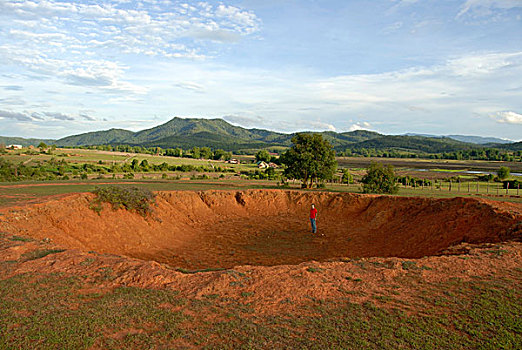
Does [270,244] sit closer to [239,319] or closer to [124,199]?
[124,199]

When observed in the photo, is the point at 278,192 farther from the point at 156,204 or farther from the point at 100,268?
the point at 100,268

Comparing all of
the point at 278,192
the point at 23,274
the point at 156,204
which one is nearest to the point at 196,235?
the point at 156,204

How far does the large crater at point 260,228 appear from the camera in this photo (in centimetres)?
1455

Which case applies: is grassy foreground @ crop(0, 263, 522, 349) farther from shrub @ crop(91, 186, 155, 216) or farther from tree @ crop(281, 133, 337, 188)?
tree @ crop(281, 133, 337, 188)

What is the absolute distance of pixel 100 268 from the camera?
894 centimetres

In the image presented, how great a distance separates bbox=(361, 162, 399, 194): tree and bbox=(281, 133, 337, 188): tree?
420cm

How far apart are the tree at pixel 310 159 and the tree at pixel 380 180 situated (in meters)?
4.20

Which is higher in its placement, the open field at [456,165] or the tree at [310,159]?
the tree at [310,159]

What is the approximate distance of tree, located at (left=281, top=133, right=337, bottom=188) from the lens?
36.1 metres

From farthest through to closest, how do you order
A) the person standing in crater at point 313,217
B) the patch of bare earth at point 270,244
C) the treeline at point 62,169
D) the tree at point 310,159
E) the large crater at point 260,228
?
the treeline at point 62,169
the tree at point 310,159
the person standing in crater at point 313,217
the large crater at point 260,228
the patch of bare earth at point 270,244

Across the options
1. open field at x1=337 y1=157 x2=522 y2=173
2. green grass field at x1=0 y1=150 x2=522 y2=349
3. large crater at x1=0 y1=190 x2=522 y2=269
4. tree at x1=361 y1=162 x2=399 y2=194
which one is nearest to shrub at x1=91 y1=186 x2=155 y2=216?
large crater at x1=0 y1=190 x2=522 y2=269

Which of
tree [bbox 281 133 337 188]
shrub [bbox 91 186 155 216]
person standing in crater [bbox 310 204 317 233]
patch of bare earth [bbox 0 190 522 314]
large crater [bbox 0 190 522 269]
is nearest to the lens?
patch of bare earth [bbox 0 190 522 314]

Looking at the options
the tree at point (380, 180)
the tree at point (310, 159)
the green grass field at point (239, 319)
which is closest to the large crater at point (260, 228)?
the green grass field at point (239, 319)

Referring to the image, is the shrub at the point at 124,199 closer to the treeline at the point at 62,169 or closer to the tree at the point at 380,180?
the tree at the point at 380,180
